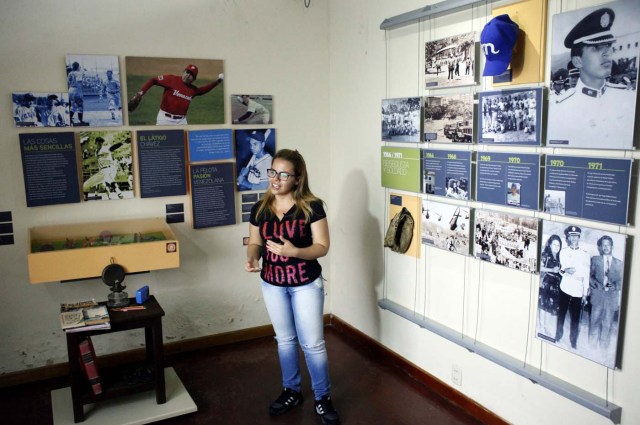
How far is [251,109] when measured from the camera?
405cm

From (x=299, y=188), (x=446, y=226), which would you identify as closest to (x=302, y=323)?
(x=299, y=188)

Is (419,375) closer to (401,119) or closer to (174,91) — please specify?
(401,119)

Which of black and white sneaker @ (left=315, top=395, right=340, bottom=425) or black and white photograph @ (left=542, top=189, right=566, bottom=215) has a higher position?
black and white photograph @ (left=542, top=189, right=566, bottom=215)

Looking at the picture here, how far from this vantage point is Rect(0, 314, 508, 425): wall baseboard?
3.24 metres

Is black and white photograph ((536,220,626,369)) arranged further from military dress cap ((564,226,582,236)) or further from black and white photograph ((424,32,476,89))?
black and white photograph ((424,32,476,89))

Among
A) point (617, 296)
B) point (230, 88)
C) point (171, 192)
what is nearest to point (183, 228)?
point (171, 192)

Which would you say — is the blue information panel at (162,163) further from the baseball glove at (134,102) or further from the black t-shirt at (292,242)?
the black t-shirt at (292,242)

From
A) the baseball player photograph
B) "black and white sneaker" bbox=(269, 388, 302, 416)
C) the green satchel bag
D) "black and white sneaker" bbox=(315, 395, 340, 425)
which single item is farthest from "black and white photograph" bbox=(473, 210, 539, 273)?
the baseball player photograph

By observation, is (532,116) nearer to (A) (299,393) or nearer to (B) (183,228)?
(A) (299,393)

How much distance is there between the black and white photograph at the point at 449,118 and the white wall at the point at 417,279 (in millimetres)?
186

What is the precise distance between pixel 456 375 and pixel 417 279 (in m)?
0.61

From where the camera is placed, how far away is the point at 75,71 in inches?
137

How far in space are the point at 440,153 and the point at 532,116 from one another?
26.2 inches

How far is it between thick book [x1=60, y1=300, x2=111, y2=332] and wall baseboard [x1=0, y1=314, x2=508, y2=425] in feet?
2.47
